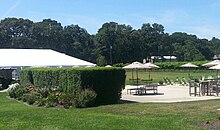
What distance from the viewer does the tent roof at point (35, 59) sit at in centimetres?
3847

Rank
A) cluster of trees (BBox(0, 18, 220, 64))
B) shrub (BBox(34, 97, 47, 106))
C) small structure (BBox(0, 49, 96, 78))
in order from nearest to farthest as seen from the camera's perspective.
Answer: shrub (BBox(34, 97, 47, 106))
small structure (BBox(0, 49, 96, 78))
cluster of trees (BBox(0, 18, 220, 64))

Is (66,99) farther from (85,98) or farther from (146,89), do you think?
(146,89)

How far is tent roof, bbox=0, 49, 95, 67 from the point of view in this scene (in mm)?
38469

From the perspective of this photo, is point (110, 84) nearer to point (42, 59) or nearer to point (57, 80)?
point (57, 80)

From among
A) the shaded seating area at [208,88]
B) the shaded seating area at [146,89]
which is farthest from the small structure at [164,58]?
the shaded seating area at [208,88]

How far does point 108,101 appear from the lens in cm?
1770

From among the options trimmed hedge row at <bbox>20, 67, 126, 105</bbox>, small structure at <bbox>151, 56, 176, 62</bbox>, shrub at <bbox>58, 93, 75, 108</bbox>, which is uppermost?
small structure at <bbox>151, 56, 176, 62</bbox>

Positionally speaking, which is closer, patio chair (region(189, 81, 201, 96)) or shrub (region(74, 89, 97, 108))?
shrub (region(74, 89, 97, 108))

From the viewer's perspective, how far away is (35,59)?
135 feet

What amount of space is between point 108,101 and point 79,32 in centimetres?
9142

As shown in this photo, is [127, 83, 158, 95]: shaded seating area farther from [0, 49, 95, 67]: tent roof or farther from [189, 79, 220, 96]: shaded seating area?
[0, 49, 95, 67]: tent roof

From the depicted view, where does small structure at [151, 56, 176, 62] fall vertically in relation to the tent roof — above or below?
above

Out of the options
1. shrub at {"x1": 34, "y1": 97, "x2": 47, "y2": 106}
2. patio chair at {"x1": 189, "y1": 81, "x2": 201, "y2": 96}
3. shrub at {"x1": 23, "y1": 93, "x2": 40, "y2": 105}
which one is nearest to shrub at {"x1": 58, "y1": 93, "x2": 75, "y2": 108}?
shrub at {"x1": 34, "y1": 97, "x2": 47, "y2": 106}

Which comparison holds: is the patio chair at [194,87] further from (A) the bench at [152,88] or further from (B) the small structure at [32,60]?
(B) the small structure at [32,60]
